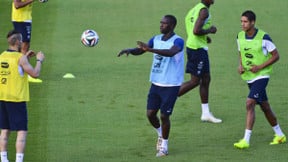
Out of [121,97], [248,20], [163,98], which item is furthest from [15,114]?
[121,97]

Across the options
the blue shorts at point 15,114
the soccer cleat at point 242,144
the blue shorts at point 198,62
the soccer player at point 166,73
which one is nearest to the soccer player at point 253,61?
the soccer cleat at point 242,144

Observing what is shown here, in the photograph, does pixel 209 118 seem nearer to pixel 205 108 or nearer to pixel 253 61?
pixel 205 108

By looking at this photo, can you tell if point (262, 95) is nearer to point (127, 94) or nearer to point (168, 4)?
point (127, 94)

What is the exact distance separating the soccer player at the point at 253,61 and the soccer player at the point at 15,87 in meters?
3.61

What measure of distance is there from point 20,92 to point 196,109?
17.4 ft

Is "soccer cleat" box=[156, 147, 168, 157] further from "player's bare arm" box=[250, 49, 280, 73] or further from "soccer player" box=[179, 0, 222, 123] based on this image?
"soccer player" box=[179, 0, 222, 123]

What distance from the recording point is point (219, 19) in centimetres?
2664

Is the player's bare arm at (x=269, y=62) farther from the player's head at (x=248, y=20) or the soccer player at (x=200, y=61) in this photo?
the soccer player at (x=200, y=61)

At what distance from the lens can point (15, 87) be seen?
12188 mm

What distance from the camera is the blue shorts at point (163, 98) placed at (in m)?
13.3

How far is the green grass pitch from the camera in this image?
45.3 ft

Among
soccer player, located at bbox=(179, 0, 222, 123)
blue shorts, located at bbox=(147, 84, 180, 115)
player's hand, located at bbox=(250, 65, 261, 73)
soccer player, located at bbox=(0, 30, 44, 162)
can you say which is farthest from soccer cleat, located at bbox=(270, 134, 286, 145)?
soccer player, located at bbox=(0, 30, 44, 162)

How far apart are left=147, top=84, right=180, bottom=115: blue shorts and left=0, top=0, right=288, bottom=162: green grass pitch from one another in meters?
0.79

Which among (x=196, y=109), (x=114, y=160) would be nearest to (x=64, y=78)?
(x=196, y=109)
